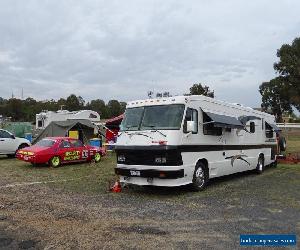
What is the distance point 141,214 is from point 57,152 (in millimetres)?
11373

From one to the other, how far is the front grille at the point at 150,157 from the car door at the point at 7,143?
45.6 ft

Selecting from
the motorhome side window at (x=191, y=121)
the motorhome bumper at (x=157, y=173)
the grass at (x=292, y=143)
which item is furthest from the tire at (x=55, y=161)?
the grass at (x=292, y=143)

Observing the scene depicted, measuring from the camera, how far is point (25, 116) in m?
108

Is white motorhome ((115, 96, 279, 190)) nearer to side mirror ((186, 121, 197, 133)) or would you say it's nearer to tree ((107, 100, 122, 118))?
side mirror ((186, 121, 197, 133))

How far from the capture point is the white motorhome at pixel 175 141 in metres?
11.1

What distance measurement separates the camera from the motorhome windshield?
1148 centimetres

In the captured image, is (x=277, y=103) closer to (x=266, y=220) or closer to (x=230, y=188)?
(x=230, y=188)

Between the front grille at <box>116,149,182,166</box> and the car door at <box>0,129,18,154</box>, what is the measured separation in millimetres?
13897

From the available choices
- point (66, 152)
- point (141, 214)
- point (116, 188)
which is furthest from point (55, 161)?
point (141, 214)

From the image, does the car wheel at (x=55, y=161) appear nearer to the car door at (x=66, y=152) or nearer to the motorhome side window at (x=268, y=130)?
the car door at (x=66, y=152)

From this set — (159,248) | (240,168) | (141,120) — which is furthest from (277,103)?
(159,248)

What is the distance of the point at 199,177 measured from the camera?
1227 centimetres

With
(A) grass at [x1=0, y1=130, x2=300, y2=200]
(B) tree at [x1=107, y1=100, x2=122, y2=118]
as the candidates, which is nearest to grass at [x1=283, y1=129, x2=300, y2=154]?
(A) grass at [x1=0, y1=130, x2=300, y2=200]

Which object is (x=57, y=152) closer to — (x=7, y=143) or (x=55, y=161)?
(x=55, y=161)
